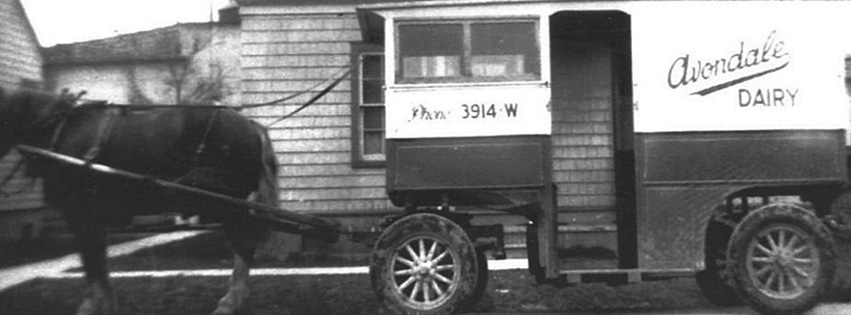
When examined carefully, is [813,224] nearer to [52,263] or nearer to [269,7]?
[269,7]

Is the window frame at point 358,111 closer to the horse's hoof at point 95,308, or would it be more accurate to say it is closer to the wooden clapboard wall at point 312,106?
the wooden clapboard wall at point 312,106

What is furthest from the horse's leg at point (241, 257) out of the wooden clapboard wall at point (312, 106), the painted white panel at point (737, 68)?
the wooden clapboard wall at point (312, 106)

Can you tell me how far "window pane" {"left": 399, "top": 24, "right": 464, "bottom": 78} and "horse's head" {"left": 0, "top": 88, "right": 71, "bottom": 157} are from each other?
8.92 ft

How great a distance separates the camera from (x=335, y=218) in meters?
11.5

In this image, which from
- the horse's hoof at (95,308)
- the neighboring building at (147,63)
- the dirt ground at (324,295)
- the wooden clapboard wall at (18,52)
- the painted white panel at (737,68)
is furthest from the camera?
the neighboring building at (147,63)

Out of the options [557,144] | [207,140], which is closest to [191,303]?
[207,140]

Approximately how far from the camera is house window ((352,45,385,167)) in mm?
11531

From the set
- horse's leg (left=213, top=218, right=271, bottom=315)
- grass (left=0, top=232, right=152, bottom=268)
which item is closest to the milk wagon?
horse's leg (left=213, top=218, right=271, bottom=315)

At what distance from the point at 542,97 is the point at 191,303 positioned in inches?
141

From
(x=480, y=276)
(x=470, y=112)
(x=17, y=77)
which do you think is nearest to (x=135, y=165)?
(x=470, y=112)

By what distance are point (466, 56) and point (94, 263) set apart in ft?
10.7

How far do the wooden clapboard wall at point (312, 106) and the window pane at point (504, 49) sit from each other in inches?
190

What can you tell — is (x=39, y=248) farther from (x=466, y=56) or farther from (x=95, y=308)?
(x=466, y=56)

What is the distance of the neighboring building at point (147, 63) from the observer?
2256 centimetres
